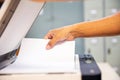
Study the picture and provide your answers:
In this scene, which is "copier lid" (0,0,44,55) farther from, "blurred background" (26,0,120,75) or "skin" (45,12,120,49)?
"blurred background" (26,0,120,75)

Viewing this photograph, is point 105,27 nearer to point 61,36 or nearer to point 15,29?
point 61,36

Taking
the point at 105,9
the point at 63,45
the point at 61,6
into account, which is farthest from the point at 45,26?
the point at 63,45

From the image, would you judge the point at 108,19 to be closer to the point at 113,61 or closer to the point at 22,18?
the point at 22,18

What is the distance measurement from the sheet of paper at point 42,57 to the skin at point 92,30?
25 millimetres

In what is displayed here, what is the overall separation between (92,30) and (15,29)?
10.7 inches

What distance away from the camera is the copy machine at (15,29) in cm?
60

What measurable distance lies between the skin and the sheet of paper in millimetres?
25

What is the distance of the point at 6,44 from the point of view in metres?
0.71

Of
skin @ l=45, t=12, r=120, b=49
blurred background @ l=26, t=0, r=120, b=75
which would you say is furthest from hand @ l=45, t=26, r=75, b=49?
blurred background @ l=26, t=0, r=120, b=75

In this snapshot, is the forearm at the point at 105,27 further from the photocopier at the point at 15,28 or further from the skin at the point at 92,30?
the photocopier at the point at 15,28

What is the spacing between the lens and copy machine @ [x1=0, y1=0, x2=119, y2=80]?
597 mm

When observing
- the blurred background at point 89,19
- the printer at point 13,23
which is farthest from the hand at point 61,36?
the blurred background at point 89,19

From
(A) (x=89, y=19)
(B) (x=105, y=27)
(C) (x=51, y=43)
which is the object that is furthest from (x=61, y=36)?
(A) (x=89, y=19)

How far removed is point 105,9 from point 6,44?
281 centimetres
